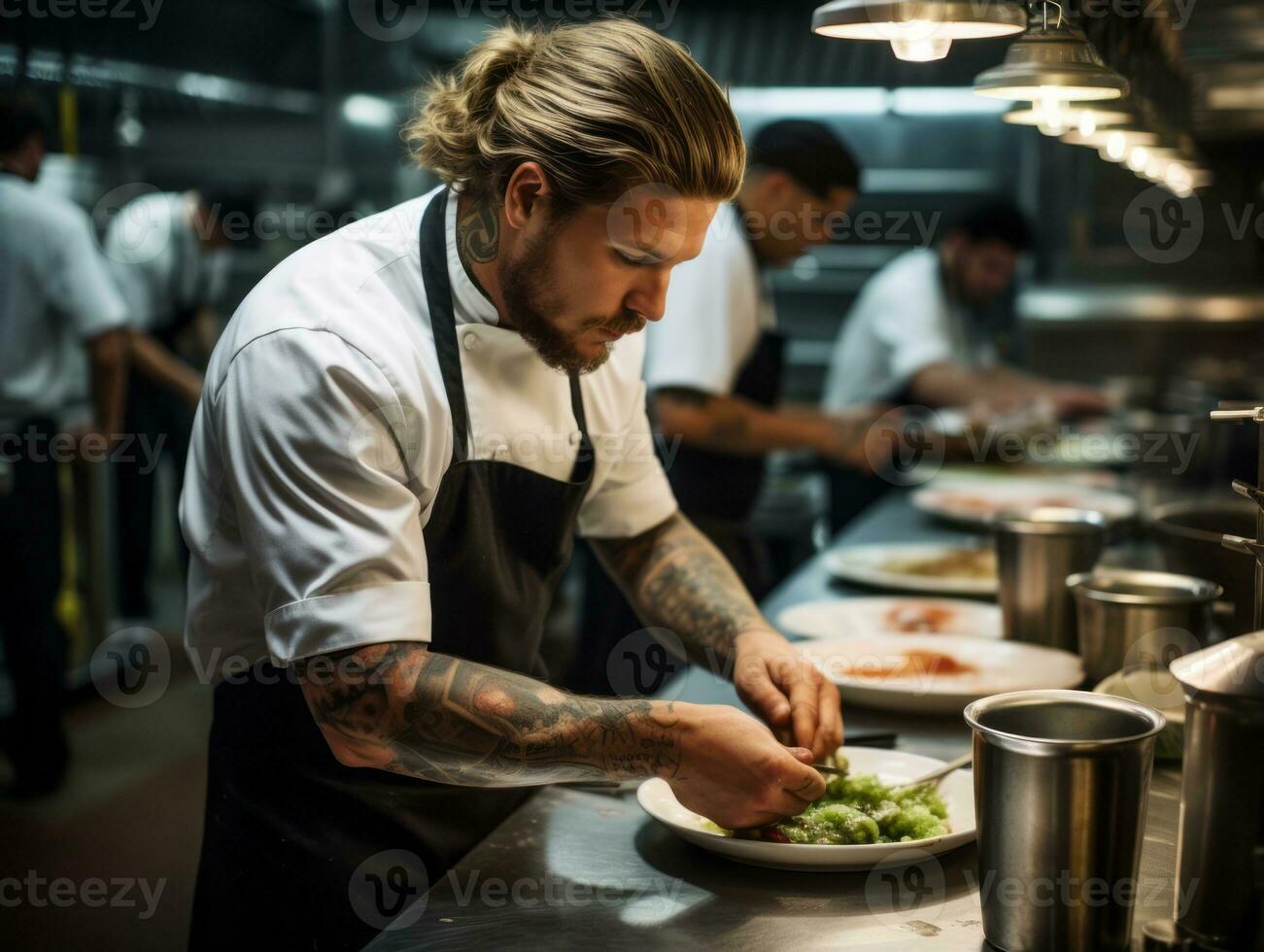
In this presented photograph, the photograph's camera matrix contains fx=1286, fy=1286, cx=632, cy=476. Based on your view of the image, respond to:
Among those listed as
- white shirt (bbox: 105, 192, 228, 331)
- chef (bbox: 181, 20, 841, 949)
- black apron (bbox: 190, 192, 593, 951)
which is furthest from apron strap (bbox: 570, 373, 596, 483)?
white shirt (bbox: 105, 192, 228, 331)

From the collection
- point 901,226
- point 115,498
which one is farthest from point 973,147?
point 115,498

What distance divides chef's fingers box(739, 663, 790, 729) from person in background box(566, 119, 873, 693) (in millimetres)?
1618

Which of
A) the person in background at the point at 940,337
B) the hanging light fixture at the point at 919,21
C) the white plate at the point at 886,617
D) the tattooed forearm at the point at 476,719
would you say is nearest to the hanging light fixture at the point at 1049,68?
the hanging light fixture at the point at 919,21

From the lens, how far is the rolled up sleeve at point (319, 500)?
1217 millimetres

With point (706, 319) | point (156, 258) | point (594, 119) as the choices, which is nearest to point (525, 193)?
point (594, 119)

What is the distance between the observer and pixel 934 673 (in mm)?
1835

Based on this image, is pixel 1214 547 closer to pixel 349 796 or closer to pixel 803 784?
pixel 803 784

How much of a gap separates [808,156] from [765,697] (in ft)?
6.57

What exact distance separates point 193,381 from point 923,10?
426 cm

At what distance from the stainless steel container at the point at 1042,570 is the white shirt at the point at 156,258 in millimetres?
4218

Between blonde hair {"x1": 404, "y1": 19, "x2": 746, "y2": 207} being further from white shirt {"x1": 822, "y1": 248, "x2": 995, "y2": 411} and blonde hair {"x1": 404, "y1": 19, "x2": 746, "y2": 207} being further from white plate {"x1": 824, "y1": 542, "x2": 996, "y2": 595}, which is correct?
white shirt {"x1": 822, "y1": 248, "x2": 995, "y2": 411}

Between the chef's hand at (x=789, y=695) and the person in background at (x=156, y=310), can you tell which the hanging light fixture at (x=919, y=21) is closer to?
the chef's hand at (x=789, y=695)

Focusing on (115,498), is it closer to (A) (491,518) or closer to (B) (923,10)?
(A) (491,518)

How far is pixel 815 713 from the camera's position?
145 cm
